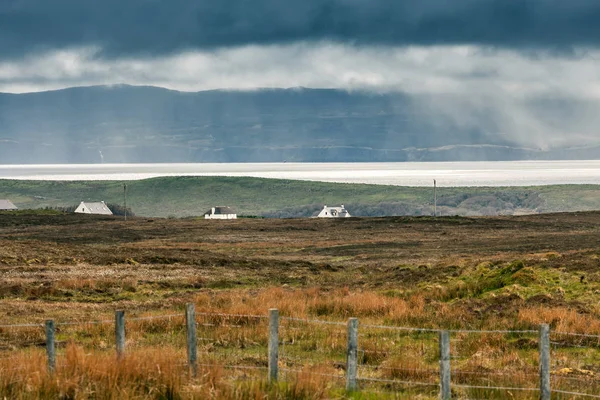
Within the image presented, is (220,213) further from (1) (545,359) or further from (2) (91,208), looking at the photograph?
(1) (545,359)

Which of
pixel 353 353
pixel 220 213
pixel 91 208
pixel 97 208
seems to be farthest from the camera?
pixel 97 208

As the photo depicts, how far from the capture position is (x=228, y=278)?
4897 cm

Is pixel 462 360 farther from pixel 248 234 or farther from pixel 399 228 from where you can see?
pixel 399 228

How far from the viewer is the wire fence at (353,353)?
16734 mm

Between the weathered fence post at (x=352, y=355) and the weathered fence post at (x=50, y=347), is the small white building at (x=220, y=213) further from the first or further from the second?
the weathered fence post at (x=352, y=355)

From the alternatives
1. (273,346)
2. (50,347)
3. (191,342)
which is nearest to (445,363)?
(273,346)

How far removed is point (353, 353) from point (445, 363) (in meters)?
1.59

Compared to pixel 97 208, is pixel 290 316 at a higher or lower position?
lower

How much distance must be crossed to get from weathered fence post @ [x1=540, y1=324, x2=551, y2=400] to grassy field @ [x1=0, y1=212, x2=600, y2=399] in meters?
0.97

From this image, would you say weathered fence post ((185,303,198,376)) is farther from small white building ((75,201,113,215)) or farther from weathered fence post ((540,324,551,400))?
small white building ((75,201,113,215))

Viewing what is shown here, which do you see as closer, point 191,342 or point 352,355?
point 352,355

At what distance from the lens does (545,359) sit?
15.6 metres

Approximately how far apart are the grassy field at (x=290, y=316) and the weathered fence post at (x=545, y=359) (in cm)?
97

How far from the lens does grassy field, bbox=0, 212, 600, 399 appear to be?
631 inches
